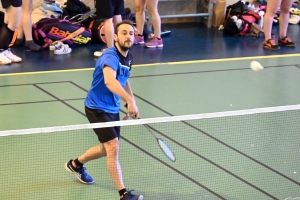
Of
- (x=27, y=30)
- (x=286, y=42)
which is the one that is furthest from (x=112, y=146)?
(x=286, y=42)

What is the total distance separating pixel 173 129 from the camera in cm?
556

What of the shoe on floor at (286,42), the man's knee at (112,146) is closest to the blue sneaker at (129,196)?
the man's knee at (112,146)

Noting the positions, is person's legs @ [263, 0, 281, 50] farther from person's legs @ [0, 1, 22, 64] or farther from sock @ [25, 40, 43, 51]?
person's legs @ [0, 1, 22, 64]

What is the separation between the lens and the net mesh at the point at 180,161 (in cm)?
443

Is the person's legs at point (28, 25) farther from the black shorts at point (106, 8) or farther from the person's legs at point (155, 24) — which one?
the person's legs at point (155, 24)

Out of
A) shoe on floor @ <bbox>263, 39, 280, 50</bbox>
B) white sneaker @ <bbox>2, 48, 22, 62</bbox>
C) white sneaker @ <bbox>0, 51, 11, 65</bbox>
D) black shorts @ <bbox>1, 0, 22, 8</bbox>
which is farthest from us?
shoe on floor @ <bbox>263, 39, 280, 50</bbox>

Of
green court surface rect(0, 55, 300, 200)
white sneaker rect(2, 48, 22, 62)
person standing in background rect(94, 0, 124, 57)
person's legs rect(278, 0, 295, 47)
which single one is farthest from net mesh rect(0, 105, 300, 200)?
person's legs rect(278, 0, 295, 47)

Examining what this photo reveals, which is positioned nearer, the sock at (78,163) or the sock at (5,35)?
the sock at (78,163)

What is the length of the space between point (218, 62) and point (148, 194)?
12.7 feet

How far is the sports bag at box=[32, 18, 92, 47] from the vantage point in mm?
8305

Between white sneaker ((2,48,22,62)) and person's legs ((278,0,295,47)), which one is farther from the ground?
person's legs ((278,0,295,47))

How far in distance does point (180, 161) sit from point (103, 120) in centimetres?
106

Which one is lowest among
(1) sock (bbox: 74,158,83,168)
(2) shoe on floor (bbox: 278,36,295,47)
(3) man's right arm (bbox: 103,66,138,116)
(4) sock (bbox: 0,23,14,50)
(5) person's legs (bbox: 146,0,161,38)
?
(1) sock (bbox: 74,158,83,168)

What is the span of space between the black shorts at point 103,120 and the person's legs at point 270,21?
4.69 meters
